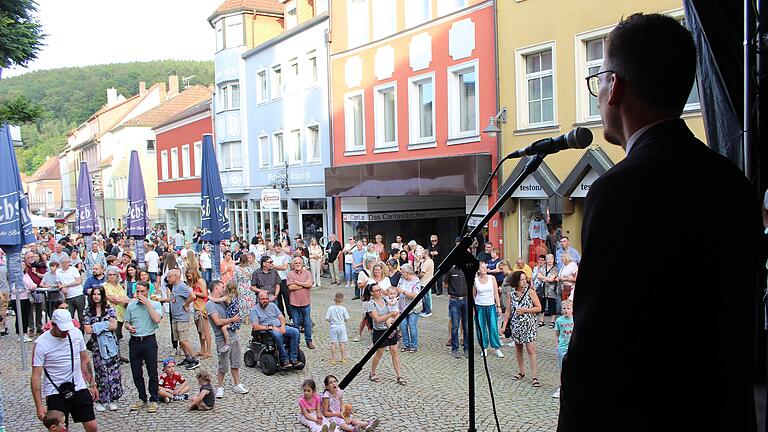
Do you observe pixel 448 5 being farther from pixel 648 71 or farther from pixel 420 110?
pixel 648 71

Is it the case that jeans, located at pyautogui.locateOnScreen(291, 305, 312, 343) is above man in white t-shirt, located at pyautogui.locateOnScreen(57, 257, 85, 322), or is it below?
below

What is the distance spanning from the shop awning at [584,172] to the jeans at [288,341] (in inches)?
290

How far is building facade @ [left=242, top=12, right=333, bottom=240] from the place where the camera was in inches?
1033

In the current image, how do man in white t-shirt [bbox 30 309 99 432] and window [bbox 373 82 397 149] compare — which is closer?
man in white t-shirt [bbox 30 309 99 432]

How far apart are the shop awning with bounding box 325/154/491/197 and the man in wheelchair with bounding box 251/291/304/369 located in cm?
876

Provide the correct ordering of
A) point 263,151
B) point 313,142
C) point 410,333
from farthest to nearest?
point 263,151, point 313,142, point 410,333

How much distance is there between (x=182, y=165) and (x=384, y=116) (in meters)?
Answer: 20.5

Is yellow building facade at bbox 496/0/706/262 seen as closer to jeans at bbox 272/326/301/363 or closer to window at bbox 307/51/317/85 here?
jeans at bbox 272/326/301/363

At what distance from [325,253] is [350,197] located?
2233 millimetres

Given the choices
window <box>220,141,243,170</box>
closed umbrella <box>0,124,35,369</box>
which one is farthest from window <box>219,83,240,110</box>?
closed umbrella <box>0,124,35,369</box>

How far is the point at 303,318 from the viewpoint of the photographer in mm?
13055

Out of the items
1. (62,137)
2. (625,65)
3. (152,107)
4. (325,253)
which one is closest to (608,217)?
(625,65)

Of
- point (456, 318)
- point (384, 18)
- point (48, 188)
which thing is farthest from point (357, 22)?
point (48, 188)

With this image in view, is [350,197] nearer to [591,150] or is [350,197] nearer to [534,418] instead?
[591,150]
